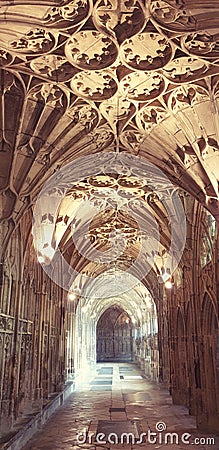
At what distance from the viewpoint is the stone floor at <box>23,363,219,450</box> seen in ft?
27.2

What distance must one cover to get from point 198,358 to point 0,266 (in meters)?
5.55

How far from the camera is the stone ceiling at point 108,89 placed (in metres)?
5.67

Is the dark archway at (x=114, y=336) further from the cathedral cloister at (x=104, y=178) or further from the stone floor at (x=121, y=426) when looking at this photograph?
the stone floor at (x=121, y=426)

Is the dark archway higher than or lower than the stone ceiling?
lower

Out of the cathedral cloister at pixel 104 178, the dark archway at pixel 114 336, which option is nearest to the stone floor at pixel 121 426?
the cathedral cloister at pixel 104 178

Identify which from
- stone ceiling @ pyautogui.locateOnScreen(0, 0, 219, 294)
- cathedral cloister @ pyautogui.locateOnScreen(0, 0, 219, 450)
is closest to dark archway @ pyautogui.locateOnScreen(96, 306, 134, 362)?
cathedral cloister @ pyautogui.locateOnScreen(0, 0, 219, 450)

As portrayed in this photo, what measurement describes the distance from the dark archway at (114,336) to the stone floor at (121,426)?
2708 centimetres

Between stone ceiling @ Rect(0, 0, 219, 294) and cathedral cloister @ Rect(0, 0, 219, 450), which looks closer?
stone ceiling @ Rect(0, 0, 219, 294)

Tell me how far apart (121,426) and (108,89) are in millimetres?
7806

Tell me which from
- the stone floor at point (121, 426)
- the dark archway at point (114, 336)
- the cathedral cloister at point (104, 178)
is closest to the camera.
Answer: the cathedral cloister at point (104, 178)

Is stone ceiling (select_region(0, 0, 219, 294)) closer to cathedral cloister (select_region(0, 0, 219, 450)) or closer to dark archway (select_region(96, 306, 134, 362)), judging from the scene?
cathedral cloister (select_region(0, 0, 219, 450))

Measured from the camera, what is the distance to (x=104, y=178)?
37.2 feet

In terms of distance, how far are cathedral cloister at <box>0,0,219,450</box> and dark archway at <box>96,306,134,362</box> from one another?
25935 millimetres

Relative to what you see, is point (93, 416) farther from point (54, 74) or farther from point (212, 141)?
point (54, 74)
